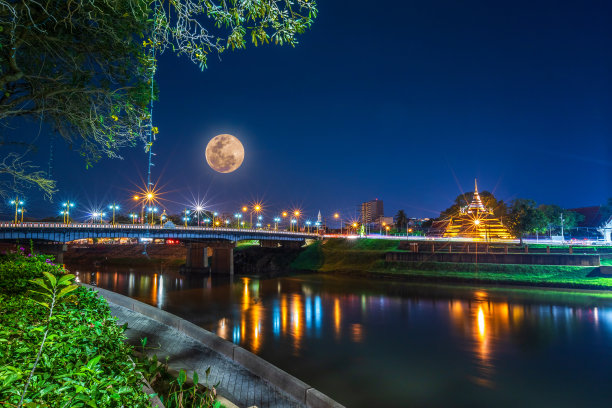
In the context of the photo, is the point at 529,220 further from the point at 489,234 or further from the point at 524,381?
the point at 524,381

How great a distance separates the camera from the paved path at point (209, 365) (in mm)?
9156

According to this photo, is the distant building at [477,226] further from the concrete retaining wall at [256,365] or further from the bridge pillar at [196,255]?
the concrete retaining wall at [256,365]

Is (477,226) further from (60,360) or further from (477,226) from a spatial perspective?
(60,360)

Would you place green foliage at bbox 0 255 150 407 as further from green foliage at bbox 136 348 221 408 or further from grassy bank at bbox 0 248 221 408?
green foliage at bbox 136 348 221 408

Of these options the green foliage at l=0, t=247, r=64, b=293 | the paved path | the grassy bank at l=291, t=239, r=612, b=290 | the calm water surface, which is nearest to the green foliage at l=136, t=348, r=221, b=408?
the paved path

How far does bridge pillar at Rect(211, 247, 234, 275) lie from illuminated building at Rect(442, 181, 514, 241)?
56816 mm

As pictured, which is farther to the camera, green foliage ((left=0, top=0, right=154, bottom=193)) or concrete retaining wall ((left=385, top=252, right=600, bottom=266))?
concrete retaining wall ((left=385, top=252, right=600, bottom=266))

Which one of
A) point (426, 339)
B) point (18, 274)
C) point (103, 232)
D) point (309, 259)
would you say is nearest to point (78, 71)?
point (18, 274)

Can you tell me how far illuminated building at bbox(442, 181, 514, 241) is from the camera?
256 feet

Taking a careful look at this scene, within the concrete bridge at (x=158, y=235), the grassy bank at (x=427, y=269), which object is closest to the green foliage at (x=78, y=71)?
the concrete bridge at (x=158, y=235)

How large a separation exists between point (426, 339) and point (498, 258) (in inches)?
1378

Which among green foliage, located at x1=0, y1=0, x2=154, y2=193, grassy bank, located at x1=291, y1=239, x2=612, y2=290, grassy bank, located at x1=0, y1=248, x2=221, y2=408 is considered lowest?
grassy bank, located at x1=291, y1=239, x2=612, y2=290

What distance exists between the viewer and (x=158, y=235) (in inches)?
2392

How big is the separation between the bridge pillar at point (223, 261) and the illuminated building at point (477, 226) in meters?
56.8
